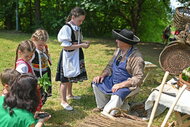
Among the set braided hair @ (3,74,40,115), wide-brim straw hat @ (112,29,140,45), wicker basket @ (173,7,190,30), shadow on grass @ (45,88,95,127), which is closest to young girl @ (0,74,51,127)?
braided hair @ (3,74,40,115)

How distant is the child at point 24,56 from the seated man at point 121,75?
1.24m

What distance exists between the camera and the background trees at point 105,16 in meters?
13.2

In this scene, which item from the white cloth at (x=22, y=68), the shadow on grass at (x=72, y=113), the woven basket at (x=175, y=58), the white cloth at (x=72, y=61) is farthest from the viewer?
the white cloth at (x=72, y=61)

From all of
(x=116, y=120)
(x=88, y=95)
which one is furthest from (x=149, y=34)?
(x=116, y=120)

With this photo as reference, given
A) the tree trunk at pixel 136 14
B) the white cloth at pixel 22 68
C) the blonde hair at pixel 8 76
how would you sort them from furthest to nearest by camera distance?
1. the tree trunk at pixel 136 14
2. the white cloth at pixel 22 68
3. the blonde hair at pixel 8 76

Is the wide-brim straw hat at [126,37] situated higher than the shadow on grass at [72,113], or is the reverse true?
the wide-brim straw hat at [126,37]

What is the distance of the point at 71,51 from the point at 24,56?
1122 mm

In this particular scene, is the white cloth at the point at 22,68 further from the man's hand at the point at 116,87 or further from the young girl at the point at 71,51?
the man's hand at the point at 116,87

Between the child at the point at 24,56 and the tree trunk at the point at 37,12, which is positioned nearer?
the child at the point at 24,56

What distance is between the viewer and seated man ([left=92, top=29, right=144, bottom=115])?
12.2ft

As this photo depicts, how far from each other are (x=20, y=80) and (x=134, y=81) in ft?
6.52

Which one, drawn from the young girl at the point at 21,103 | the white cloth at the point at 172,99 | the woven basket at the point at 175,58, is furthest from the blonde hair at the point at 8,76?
the woven basket at the point at 175,58

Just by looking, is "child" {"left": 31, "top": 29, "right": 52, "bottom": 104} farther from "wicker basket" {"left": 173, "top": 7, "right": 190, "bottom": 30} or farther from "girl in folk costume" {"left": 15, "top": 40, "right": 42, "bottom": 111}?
"wicker basket" {"left": 173, "top": 7, "right": 190, "bottom": 30}

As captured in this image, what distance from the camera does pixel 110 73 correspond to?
421 cm
